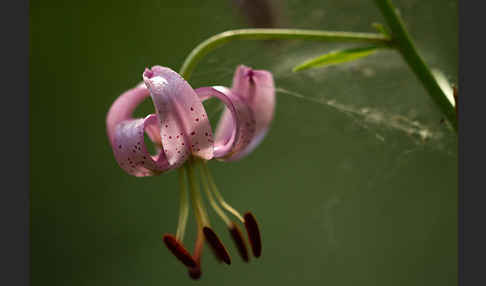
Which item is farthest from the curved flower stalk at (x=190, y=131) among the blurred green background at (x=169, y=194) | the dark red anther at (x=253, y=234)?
the blurred green background at (x=169, y=194)

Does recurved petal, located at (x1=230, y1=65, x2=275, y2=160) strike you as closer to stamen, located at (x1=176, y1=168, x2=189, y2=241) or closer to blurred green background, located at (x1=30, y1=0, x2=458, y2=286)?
stamen, located at (x1=176, y1=168, x2=189, y2=241)

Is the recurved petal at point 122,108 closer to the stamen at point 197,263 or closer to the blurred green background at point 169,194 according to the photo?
the stamen at point 197,263

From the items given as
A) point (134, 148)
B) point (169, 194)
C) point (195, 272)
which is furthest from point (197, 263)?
point (169, 194)

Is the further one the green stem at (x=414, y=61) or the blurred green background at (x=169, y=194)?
the blurred green background at (x=169, y=194)

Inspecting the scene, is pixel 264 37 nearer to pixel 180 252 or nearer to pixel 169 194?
pixel 180 252

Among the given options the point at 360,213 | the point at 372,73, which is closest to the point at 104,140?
the point at 360,213
